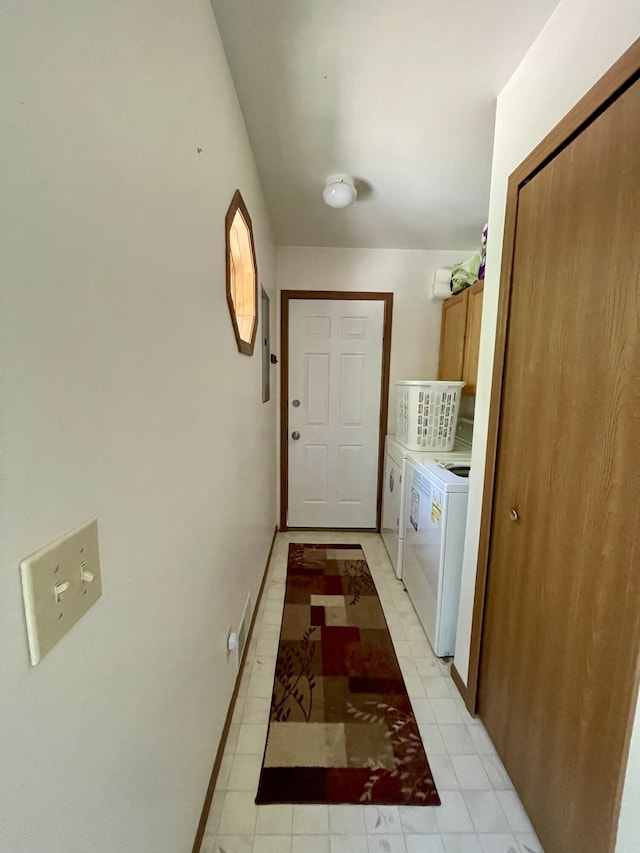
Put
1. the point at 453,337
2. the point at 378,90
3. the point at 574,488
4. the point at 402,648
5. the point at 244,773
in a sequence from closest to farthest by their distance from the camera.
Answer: the point at 574,488, the point at 244,773, the point at 378,90, the point at 402,648, the point at 453,337

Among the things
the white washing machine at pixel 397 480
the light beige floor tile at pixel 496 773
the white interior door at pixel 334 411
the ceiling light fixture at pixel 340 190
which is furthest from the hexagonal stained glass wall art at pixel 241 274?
the light beige floor tile at pixel 496 773

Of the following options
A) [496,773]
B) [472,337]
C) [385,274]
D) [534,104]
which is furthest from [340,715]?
[385,274]

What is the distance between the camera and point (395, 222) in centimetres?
231

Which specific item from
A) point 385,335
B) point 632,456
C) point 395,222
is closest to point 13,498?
point 632,456

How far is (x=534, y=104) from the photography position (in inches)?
43.4

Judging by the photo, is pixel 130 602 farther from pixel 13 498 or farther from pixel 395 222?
pixel 395 222

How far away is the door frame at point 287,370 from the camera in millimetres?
2815

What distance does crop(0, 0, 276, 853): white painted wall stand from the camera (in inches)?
15.1

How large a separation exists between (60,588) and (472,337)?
2418mm

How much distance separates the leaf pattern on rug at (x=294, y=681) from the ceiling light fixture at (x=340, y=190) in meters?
2.33

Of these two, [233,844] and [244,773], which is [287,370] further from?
[233,844]

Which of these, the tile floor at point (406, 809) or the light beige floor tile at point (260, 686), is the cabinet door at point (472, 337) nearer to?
the tile floor at point (406, 809)

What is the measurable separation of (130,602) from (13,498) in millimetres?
351

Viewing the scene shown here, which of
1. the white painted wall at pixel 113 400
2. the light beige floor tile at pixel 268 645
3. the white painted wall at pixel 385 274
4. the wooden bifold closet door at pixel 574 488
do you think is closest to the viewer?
the white painted wall at pixel 113 400
